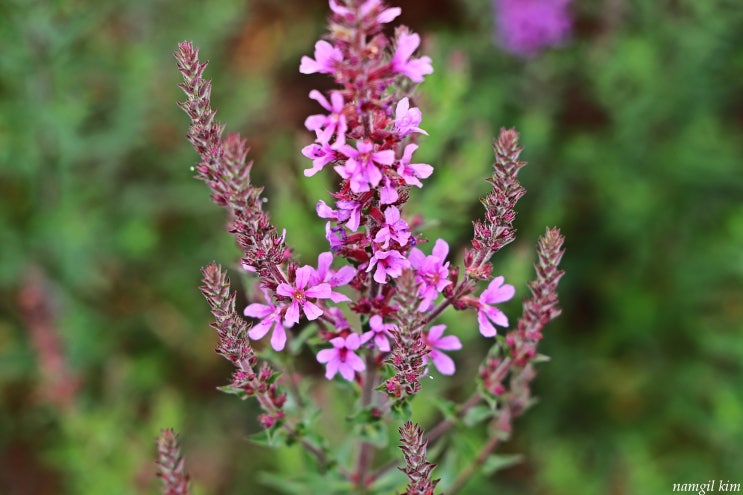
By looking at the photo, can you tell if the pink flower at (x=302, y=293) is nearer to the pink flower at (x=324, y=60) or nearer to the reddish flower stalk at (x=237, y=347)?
the reddish flower stalk at (x=237, y=347)

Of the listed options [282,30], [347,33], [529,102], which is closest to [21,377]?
[282,30]

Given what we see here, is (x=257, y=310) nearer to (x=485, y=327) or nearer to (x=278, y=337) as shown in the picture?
(x=278, y=337)

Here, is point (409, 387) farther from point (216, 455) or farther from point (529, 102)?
point (529, 102)

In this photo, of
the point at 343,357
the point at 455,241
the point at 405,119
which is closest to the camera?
the point at 405,119

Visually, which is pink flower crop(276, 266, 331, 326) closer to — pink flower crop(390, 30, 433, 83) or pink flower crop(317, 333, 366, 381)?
pink flower crop(317, 333, 366, 381)

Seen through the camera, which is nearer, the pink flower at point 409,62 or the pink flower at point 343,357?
the pink flower at point 409,62

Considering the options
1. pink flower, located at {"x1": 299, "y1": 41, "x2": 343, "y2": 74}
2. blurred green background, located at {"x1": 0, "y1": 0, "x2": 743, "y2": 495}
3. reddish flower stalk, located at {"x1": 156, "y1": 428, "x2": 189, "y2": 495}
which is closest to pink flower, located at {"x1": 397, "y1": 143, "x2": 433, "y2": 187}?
pink flower, located at {"x1": 299, "y1": 41, "x2": 343, "y2": 74}

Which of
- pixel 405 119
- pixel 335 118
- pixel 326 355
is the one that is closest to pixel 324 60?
pixel 335 118

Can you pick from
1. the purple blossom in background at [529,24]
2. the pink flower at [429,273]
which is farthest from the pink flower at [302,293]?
the purple blossom in background at [529,24]
